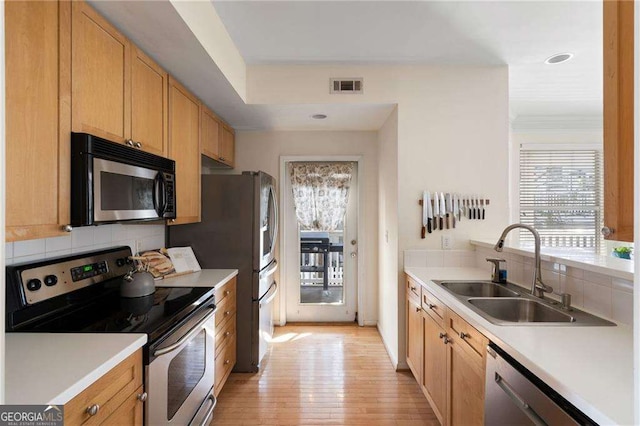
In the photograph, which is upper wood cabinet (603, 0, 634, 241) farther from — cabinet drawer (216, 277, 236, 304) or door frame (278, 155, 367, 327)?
door frame (278, 155, 367, 327)

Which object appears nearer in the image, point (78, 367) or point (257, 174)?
point (78, 367)

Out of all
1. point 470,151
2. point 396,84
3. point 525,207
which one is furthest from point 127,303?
point 525,207

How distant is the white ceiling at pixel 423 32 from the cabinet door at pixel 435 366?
1933mm

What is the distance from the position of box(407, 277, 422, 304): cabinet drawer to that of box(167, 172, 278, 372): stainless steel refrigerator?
1.24 m

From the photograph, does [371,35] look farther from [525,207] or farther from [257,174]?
[525,207]

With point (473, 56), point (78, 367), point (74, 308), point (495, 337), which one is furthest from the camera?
point (473, 56)

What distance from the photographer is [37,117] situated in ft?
3.69

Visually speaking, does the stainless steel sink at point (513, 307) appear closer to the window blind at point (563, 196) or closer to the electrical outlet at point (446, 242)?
the electrical outlet at point (446, 242)

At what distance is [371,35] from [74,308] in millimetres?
2422

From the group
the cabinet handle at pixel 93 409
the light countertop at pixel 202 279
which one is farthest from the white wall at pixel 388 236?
the cabinet handle at pixel 93 409

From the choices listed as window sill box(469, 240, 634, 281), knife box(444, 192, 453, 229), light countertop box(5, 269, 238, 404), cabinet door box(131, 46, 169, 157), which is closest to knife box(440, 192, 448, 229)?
knife box(444, 192, 453, 229)

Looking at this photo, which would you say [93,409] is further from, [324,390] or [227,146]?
[227,146]

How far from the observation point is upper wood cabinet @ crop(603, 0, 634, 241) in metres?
0.93

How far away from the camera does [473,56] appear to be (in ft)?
8.37
